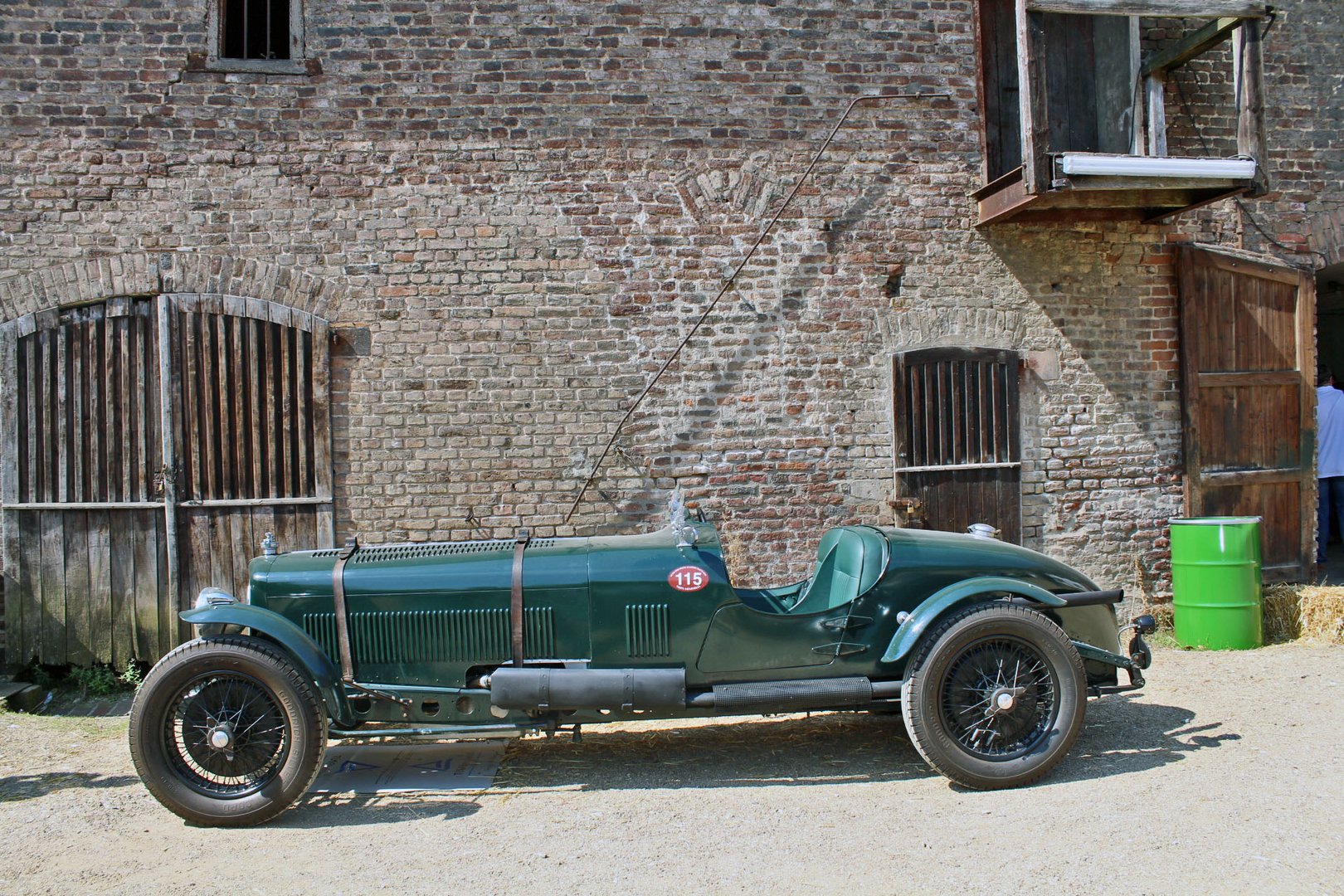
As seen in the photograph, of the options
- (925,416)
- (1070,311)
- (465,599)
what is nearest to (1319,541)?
(1070,311)

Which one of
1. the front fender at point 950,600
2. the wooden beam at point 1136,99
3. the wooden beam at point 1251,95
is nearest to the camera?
the front fender at point 950,600

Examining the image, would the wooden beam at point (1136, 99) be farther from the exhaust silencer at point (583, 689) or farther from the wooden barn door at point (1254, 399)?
the exhaust silencer at point (583, 689)

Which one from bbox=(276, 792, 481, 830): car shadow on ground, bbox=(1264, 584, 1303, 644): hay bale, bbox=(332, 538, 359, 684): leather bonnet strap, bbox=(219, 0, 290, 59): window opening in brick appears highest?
bbox=(219, 0, 290, 59): window opening in brick

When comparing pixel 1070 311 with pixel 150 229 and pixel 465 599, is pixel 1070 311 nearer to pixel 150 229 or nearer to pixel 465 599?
pixel 465 599

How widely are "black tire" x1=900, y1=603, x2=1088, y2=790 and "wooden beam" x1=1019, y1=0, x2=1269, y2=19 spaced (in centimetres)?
435

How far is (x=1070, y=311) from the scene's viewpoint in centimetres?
753

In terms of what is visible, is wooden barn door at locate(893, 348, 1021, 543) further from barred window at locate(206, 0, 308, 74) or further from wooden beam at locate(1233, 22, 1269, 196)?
barred window at locate(206, 0, 308, 74)

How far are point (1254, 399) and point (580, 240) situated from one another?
5.34 meters

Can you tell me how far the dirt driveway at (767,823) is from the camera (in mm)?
3545

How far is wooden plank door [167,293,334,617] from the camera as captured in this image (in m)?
6.68

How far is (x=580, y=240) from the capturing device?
7012mm

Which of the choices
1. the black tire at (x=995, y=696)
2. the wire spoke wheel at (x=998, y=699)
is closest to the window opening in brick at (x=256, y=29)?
the black tire at (x=995, y=696)

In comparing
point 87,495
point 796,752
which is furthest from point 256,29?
point 796,752

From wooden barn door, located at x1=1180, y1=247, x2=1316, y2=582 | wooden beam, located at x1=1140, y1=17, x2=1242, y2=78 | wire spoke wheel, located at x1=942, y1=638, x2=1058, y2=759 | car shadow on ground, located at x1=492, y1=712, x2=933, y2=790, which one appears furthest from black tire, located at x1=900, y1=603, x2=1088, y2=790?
wooden beam, located at x1=1140, y1=17, x2=1242, y2=78
